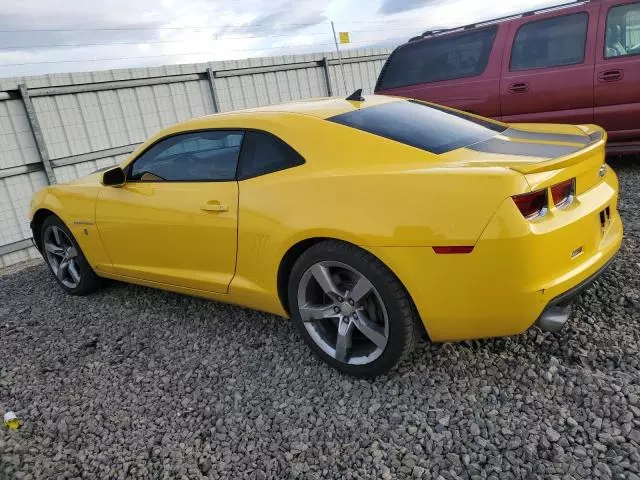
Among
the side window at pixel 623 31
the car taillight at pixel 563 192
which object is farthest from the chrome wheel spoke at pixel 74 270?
the side window at pixel 623 31

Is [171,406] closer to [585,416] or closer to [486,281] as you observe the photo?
[486,281]

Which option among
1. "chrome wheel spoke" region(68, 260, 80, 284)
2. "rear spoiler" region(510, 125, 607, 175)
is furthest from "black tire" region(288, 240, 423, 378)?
"chrome wheel spoke" region(68, 260, 80, 284)

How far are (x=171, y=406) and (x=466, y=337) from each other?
1541 millimetres

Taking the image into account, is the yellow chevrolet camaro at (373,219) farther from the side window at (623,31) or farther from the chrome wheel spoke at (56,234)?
the side window at (623,31)

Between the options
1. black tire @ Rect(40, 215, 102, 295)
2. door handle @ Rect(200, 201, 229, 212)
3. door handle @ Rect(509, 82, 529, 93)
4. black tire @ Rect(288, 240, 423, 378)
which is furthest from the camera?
door handle @ Rect(509, 82, 529, 93)

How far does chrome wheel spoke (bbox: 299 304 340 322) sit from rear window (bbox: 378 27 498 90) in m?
4.28

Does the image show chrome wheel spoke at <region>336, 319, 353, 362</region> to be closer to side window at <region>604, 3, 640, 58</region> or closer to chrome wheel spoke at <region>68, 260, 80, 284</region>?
chrome wheel spoke at <region>68, 260, 80, 284</region>

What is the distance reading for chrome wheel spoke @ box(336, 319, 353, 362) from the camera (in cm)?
266

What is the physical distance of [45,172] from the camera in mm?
7191

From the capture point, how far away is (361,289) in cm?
253

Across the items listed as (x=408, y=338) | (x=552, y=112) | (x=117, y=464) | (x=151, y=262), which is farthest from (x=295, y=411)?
(x=552, y=112)

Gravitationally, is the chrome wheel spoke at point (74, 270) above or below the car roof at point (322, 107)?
below

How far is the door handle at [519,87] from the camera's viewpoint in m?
5.60

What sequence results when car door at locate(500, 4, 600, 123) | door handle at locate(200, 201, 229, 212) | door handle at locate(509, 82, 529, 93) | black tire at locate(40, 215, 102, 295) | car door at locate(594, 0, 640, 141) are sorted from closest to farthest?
door handle at locate(200, 201, 229, 212), black tire at locate(40, 215, 102, 295), car door at locate(594, 0, 640, 141), car door at locate(500, 4, 600, 123), door handle at locate(509, 82, 529, 93)
